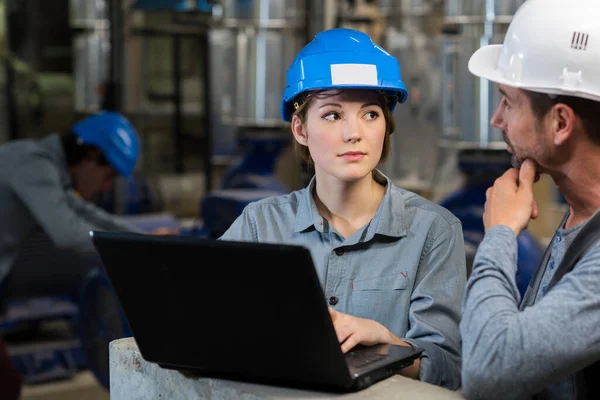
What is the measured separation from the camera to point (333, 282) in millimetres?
Result: 1990

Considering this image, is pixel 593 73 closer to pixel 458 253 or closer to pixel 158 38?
pixel 458 253

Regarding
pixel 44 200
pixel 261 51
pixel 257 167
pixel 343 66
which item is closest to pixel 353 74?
pixel 343 66

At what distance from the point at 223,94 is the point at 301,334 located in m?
5.40

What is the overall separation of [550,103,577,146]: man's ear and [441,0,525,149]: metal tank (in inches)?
113

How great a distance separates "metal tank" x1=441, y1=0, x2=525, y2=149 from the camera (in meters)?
4.60

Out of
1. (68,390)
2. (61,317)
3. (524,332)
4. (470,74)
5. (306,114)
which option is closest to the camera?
(524,332)

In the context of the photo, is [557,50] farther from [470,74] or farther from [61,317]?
[61,317]

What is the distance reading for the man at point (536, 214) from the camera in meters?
1.50

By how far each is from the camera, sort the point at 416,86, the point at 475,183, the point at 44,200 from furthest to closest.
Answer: the point at 416,86, the point at 475,183, the point at 44,200

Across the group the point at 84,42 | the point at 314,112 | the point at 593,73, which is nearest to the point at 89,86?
the point at 84,42

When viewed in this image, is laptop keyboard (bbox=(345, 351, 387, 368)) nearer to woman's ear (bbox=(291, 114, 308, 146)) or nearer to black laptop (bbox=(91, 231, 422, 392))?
black laptop (bbox=(91, 231, 422, 392))

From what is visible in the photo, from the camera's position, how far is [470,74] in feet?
15.3

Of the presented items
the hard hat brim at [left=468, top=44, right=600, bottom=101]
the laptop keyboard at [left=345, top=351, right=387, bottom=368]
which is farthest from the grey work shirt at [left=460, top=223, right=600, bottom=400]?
the hard hat brim at [left=468, top=44, right=600, bottom=101]

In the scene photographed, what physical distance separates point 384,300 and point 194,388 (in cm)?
48
